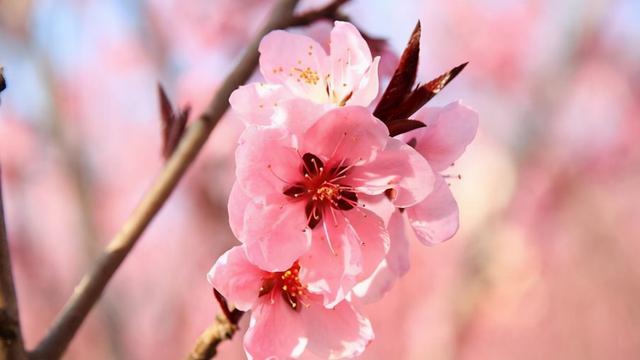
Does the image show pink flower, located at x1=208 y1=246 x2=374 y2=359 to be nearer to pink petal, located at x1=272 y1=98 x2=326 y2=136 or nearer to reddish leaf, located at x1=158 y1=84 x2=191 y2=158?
pink petal, located at x1=272 y1=98 x2=326 y2=136

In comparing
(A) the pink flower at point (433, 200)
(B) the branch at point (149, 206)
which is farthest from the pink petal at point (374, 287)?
(B) the branch at point (149, 206)

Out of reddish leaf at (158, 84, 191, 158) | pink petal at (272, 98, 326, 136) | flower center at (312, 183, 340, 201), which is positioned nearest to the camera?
pink petal at (272, 98, 326, 136)

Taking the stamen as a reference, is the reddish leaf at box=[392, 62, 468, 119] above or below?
above

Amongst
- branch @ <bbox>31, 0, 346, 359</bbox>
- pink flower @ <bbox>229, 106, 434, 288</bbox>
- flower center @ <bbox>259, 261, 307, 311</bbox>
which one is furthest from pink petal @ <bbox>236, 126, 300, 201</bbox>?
branch @ <bbox>31, 0, 346, 359</bbox>

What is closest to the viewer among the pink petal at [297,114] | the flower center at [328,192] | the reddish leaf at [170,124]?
the pink petal at [297,114]

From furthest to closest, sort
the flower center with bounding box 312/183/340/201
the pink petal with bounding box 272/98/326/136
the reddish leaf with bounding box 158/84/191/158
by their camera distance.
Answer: the reddish leaf with bounding box 158/84/191/158, the flower center with bounding box 312/183/340/201, the pink petal with bounding box 272/98/326/136

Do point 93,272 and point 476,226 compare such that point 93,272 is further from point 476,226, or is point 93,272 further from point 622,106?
point 622,106

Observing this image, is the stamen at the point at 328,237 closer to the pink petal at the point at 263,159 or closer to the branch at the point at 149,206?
the pink petal at the point at 263,159
